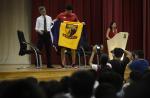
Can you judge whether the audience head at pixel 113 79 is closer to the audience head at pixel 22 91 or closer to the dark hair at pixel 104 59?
the audience head at pixel 22 91

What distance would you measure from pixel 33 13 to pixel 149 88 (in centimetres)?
885

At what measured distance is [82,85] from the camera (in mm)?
2482

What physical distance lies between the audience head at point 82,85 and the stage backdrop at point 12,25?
29.0ft

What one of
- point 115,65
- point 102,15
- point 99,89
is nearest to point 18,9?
point 102,15

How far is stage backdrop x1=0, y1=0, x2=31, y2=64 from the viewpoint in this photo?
37.1ft

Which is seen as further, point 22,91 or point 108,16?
point 108,16

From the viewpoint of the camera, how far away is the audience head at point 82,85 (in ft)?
8.07

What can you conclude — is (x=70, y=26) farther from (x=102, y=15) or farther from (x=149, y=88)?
(x=149, y=88)

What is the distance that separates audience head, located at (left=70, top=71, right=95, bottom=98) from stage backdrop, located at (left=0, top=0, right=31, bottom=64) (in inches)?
348

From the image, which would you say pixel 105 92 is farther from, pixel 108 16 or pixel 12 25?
pixel 12 25

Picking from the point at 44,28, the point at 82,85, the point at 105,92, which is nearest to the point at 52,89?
the point at 82,85

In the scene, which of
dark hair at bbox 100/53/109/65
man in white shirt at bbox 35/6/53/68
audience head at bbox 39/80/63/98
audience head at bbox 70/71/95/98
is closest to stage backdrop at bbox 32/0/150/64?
man in white shirt at bbox 35/6/53/68

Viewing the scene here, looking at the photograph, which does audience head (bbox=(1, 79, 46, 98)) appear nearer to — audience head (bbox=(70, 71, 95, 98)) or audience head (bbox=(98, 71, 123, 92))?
audience head (bbox=(70, 71, 95, 98))

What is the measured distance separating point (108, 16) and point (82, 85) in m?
8.89
